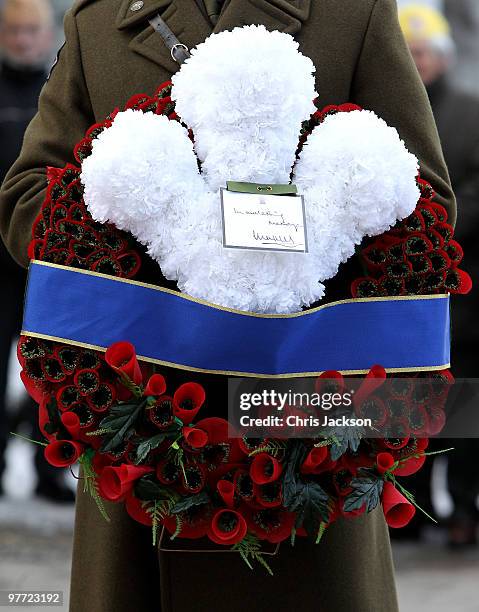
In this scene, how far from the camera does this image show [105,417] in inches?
75.3

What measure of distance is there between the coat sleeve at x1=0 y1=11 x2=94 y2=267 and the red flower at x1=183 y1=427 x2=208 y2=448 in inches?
21.3

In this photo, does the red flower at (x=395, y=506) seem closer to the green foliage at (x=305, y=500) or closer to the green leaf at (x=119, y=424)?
the green foliage at (x=305, y=500)

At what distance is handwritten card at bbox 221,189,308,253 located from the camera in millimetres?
1870

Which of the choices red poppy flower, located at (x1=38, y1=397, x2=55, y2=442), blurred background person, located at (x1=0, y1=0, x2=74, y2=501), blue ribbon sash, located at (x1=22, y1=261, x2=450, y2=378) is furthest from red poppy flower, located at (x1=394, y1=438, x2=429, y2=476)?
blurred background person, located at (x1=0, y1=0, x2=74, y2=501)

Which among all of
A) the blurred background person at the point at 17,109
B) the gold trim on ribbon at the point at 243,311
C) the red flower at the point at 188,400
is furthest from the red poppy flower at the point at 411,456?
the blurred background person at the point at 17,109

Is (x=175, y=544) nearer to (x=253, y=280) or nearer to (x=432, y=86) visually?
(x=253, y=280)

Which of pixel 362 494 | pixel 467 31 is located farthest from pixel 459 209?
pixel 467 31

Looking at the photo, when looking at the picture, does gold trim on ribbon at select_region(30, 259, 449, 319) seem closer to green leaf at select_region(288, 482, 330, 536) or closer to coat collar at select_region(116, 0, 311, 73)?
green leaf at select_region(288, 482, 330, 536)

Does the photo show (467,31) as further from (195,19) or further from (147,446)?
(147,446)

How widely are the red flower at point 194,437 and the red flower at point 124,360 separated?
11cm

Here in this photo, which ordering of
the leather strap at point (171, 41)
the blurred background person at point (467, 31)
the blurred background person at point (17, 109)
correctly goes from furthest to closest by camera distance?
1. the blurred background person at point (467, 31)
2. the blurred background person at point (17, 109)
3. the leather strap at point (171, 41)

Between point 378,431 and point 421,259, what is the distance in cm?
30

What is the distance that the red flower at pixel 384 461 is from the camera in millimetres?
1925

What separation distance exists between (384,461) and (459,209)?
272 cm
